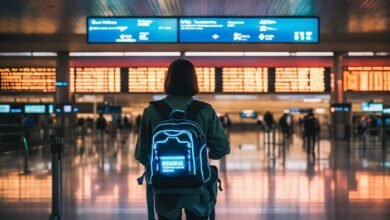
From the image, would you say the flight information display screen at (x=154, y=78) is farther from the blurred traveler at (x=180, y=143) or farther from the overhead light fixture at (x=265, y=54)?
the blurred traveler at (x=180, y=143)

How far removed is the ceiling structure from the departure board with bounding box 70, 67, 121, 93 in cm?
527

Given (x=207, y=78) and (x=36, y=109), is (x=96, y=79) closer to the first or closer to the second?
(x=36, y=109)

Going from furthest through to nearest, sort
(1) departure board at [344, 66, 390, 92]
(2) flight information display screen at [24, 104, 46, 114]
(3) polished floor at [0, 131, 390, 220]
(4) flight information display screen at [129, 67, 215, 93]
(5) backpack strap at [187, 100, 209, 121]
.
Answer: (1) departure board at [344, 66, 390, 92] → (4) flight information display screen at [129, 67, 215, 93] → (2) flight information display screen at [24, 104, 46, 114] → (3) polished floor at [0, 131, 390, 220] → (5) backpack strap at [187, 100, 209, 121]

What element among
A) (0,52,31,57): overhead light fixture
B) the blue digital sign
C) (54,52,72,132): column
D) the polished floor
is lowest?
the polished floor

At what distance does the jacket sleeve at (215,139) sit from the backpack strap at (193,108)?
0.10 meters

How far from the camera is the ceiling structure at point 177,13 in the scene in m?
13.0

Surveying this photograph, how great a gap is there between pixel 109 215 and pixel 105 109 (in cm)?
2577

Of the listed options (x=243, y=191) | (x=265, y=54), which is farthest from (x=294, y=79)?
(x=243, y=191)

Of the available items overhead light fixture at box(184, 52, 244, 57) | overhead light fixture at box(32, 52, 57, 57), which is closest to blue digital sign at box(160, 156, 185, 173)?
overhead light fixture at box(184, 52, 244, 57)

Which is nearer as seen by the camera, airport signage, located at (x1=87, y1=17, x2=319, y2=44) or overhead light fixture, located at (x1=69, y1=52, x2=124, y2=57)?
airport signage, located at (x1=87, y1=17, x2=319, y2=44)

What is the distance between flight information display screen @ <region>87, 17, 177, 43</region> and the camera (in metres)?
12.4

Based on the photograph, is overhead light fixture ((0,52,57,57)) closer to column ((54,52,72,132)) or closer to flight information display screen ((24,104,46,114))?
column ((54,52,72,132))

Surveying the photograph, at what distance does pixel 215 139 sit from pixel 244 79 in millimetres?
20913

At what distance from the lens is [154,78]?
24969 millimetres
